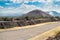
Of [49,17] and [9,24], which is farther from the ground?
[9,24]

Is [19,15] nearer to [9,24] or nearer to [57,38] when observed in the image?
[9,24]

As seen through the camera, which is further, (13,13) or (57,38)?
(13,13)

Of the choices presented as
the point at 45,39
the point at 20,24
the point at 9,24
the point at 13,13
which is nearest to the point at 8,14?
the point at 13,13

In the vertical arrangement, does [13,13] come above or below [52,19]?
above

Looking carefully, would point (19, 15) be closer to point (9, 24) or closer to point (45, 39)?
point (9, 24)

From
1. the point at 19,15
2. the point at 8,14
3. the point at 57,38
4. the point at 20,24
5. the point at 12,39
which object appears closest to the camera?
the point at 12,39

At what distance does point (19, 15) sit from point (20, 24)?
14534mm

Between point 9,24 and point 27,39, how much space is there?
1226 centimetres

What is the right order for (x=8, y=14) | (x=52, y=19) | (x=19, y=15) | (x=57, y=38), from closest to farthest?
(x=57, y=38) < (x=8, y=14) < (x=19, y=15) < (x=52, y=19)

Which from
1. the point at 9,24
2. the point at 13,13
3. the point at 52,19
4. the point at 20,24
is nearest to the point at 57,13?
the point at 52,19

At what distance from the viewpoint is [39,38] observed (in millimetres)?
20734

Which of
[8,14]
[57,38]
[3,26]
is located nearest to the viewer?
[57,38]

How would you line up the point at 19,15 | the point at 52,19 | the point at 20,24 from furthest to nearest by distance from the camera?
the point at 52,19, the point at 19,15, the point at 20,24

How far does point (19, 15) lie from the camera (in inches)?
1925
